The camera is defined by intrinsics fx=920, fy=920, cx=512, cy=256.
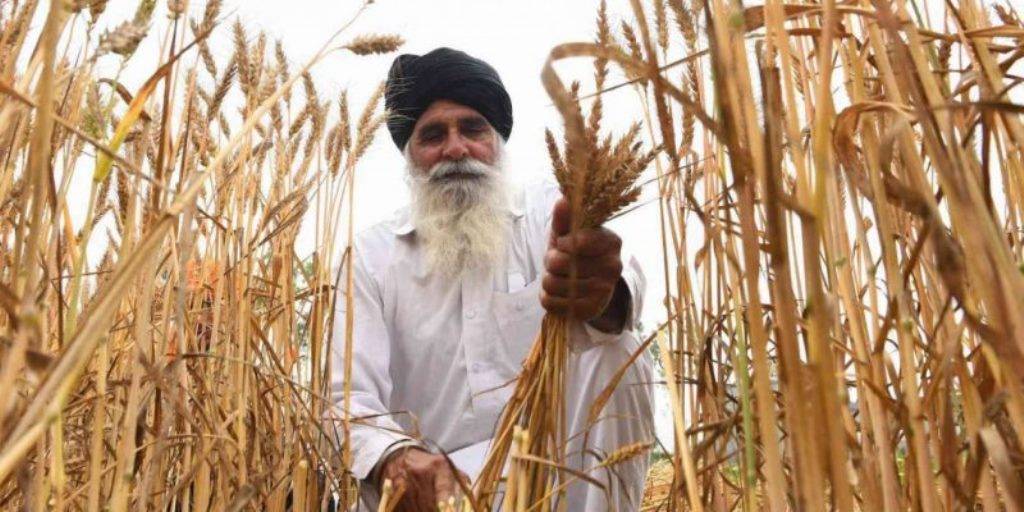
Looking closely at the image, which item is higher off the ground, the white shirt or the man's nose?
the man's nose

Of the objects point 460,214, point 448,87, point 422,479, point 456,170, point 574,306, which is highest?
point 448,87

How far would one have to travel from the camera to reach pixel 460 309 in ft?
6.48

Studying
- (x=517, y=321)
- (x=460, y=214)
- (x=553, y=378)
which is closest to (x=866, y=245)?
(x=553, y=378)

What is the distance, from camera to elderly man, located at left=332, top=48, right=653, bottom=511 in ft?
4.44

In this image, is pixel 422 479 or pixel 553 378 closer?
pixel 553 378

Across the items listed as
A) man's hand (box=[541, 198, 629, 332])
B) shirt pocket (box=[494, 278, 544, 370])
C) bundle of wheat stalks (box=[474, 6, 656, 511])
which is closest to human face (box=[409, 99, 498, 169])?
shirt pocket (box=[494, 278, 544, 370])

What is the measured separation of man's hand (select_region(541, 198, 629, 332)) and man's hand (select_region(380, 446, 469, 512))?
0.37 m

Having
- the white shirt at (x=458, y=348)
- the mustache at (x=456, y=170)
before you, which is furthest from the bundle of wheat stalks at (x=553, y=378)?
the mustache at (x=456, y=170)

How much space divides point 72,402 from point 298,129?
46 cm

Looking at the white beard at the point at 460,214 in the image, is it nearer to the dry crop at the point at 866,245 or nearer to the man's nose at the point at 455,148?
the man's nose at the point at 455,148

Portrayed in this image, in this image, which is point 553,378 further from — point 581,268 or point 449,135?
point 449,135

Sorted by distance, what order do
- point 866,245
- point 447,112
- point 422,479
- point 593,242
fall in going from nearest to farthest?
point 866,245
point 593,242
point 422,479
point 447,112

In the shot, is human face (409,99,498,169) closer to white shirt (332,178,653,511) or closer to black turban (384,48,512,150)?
black turban (384,48,512,150)

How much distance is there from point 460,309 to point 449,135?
482mm
